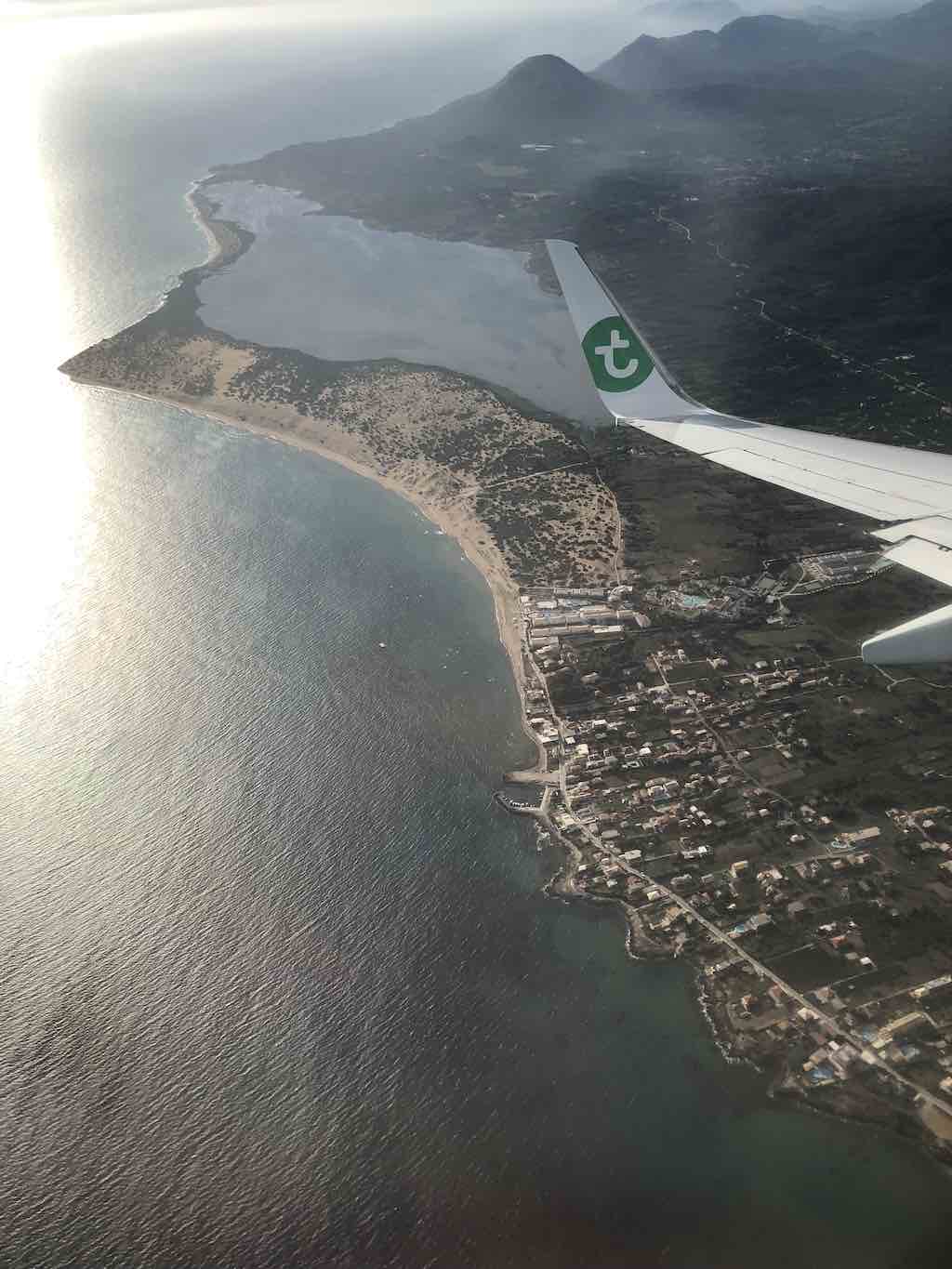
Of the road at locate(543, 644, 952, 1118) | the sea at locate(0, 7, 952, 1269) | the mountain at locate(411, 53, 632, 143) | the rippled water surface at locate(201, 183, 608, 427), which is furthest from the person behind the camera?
the mountain at locate(411, 53, 632, 143)

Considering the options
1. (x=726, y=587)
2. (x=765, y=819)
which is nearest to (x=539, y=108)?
(x=726, y=587)

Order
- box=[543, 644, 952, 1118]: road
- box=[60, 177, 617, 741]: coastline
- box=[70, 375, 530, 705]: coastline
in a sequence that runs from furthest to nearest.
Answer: box=[60, 177, 617, 741]: coastline
box=[70, 375, 530, 705]: coastline
box=[543, 644, 952, 1118]: road

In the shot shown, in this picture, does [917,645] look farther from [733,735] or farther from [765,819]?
[733,735]

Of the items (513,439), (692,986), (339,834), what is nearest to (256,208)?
(513,439)

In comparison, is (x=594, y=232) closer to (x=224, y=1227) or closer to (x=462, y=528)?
(x=462, y=528)

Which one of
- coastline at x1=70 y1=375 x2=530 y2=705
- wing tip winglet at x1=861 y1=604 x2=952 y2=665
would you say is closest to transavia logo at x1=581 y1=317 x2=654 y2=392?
wing tip winglet at x1=861 y1=604 x2=952 y2=665

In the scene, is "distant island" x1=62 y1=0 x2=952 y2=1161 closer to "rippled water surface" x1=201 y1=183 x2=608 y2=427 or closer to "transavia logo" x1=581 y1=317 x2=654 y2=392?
"rippled water surface" x1=201 y1=183 x2=608 y2=427
